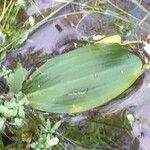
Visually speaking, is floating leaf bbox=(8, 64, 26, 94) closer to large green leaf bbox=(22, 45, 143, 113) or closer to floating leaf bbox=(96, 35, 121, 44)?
large green leaf bbox=(22, 45, 143, 113)

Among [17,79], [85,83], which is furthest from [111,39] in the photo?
[17,79]

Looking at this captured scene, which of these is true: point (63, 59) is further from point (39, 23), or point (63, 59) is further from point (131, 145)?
point (131, 145)

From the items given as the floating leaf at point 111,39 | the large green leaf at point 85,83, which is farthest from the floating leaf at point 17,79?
the floating leaf at point 111,39

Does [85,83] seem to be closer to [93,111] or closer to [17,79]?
A: [93,111]

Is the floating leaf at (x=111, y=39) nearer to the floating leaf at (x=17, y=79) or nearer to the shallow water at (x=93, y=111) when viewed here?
the shallow water at (x=93, y=111)

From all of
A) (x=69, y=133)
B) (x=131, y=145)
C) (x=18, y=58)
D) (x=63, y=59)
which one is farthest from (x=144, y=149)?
(x=18, y=58)

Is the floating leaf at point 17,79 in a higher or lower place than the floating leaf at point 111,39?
higher
